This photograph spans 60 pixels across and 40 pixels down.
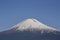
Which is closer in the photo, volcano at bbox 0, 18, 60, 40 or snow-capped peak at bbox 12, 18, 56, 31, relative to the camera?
volcano at bbox 0, 18, 60, 40

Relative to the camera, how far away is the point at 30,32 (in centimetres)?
2516

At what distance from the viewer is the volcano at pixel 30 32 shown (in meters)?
24.7

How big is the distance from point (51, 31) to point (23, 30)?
157 inches

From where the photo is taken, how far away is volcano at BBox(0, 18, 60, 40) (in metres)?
24.7
